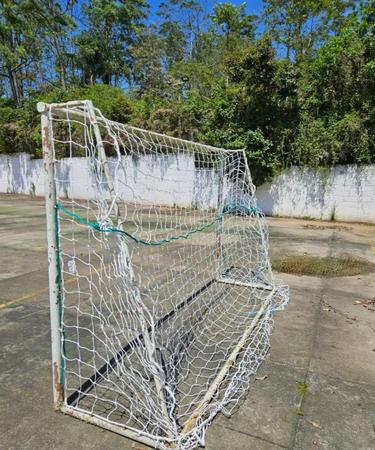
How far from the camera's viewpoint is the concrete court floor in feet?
5.89

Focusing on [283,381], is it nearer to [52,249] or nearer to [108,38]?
[52,249]

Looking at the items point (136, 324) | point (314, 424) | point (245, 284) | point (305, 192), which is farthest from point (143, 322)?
point (305, 192)

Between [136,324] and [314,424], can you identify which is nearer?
[314,424]

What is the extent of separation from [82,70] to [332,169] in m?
19.1

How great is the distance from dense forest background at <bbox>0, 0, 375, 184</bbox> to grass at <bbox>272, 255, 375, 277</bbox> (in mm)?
5719

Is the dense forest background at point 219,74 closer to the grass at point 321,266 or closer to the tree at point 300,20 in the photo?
the tree at point 300,20

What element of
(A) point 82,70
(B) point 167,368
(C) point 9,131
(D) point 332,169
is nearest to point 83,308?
(B) point 167,368

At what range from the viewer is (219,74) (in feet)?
55.3

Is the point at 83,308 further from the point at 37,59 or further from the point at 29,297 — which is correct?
the point at 37,59

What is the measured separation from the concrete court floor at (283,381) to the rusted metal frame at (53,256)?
0.21 m

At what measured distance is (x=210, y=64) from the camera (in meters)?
18.3

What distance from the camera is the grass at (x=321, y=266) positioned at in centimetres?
481

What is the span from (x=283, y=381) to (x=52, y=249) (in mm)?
1718

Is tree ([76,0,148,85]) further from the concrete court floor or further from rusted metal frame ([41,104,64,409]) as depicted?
rusted metal frame ([41,104,64,409])
